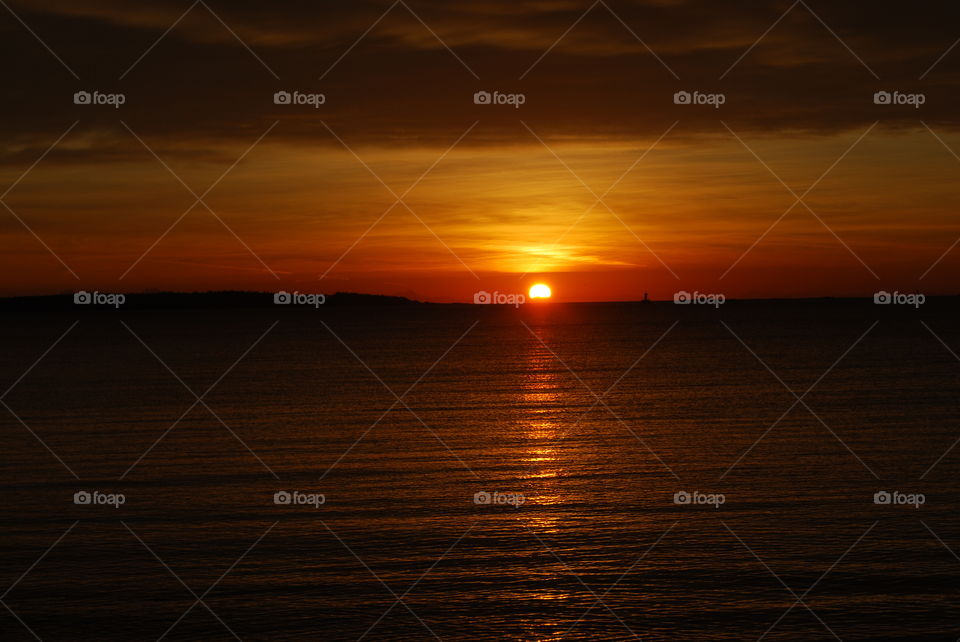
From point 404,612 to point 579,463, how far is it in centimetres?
1574

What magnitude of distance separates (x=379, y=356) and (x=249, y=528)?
8415cm

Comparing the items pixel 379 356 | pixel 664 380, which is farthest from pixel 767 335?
pixel 664 380

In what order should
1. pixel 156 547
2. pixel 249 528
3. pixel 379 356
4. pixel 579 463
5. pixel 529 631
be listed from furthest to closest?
pixel 379 356
pixel 579 463
pixel 249 528
pixel 156 547
pixel 529 631

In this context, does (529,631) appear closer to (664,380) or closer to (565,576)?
(565,576)

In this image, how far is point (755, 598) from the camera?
63.8ft

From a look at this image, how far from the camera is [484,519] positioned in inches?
1000

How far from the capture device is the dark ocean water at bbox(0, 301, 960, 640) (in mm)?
18609

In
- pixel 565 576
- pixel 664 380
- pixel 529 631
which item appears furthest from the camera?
pixel 664 380

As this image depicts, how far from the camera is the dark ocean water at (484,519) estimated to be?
18.6 m

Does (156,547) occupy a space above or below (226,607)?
above

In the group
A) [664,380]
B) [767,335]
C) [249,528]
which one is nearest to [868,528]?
[249,528]

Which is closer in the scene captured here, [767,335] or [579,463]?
[579,463]

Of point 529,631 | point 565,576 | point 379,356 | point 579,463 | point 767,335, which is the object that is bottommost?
point 529,631

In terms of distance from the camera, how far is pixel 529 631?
17.8 m
